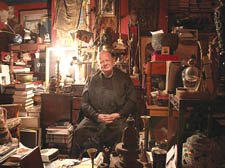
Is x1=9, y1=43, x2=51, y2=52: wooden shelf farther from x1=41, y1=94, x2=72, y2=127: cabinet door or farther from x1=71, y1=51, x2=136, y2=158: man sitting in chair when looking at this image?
x1=71, y1=51, x2=136, y2=158: man sitting in chair

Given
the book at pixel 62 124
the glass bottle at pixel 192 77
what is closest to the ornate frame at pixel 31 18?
the book at pixel 62 124

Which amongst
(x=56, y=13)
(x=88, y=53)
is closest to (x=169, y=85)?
(x=88, y=53)

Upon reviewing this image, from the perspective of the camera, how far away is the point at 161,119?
9.22ft

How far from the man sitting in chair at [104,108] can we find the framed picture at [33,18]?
3.24m

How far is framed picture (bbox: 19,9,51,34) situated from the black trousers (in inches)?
145

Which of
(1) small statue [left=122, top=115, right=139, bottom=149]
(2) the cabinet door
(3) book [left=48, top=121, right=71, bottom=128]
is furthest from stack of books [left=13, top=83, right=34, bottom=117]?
(1) small statue [left=122, top=115, right=139, bottom=149]

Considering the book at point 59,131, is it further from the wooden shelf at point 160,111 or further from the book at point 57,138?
the wooden shelf at point 160,111

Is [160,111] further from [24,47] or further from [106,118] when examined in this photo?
[24,47]

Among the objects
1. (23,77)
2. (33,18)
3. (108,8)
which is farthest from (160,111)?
(33,18)

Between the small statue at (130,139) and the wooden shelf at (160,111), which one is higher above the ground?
the small statue at (130,139)

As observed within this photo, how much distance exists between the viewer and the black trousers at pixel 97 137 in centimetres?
268

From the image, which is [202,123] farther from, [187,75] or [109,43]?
[109,43]

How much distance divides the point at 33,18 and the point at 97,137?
4.29 metres

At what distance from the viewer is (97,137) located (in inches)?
106
